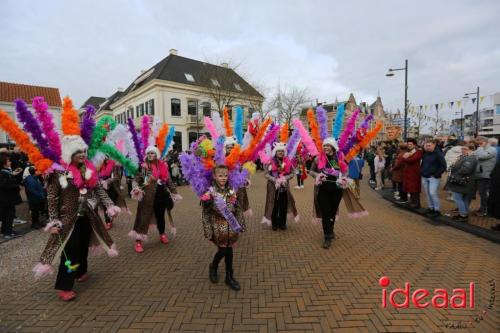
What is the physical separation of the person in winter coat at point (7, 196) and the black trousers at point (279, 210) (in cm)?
542

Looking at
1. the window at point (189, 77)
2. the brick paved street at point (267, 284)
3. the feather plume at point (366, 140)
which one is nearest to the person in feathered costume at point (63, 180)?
the brick paved street at point (267, 284)

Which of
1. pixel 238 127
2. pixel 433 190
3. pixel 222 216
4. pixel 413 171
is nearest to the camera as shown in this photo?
pixel 222 216

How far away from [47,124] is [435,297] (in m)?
5.03

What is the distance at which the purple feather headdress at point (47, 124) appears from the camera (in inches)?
125

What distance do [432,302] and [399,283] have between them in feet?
1.46

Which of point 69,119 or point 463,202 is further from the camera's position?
point 463,202

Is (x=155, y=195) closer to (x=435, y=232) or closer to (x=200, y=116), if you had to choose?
(x=435, y=232)

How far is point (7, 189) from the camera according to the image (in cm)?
548

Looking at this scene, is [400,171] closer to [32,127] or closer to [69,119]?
[69,119]

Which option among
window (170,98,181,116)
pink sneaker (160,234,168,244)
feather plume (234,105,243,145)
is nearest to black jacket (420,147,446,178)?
feather plume (234,105,243,145)

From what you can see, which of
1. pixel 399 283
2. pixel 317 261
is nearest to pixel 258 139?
pixel 317 261

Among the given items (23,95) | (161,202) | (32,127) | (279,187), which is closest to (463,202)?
(279,187)

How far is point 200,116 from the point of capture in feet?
92.6

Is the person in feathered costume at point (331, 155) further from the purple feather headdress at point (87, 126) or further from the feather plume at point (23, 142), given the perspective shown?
the feather plume at point (23, 142)
